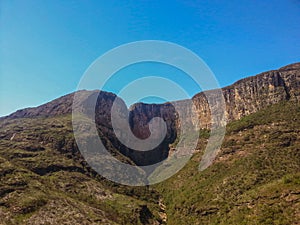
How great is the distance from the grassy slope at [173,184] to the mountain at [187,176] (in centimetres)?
24

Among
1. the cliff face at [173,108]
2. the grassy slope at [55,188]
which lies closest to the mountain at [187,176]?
the grassy slope at [55,188]

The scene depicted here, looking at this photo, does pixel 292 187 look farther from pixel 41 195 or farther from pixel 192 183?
pixel 41 195

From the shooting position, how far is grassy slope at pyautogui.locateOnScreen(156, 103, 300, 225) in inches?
2486

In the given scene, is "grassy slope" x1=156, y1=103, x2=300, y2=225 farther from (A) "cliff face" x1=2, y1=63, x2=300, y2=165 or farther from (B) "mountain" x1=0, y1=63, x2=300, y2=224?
(A) "cliff face" x1=2, y1=63, x2=300, y2=165

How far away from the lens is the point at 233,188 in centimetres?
7831

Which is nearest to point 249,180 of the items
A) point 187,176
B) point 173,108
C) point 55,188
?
point 187,176

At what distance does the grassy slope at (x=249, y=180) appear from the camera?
2486 inches

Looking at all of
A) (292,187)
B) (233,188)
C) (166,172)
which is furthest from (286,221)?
(166,172)

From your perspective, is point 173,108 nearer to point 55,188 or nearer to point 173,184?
point 173,184

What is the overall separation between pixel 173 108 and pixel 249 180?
3718 inches

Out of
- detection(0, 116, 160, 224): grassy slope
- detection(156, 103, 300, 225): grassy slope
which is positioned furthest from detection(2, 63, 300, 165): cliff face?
detection(0, 116, 160, 224): grassy slope

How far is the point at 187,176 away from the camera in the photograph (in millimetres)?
103812

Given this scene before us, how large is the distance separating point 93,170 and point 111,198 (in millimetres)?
17118

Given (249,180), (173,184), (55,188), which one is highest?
(173,184)
